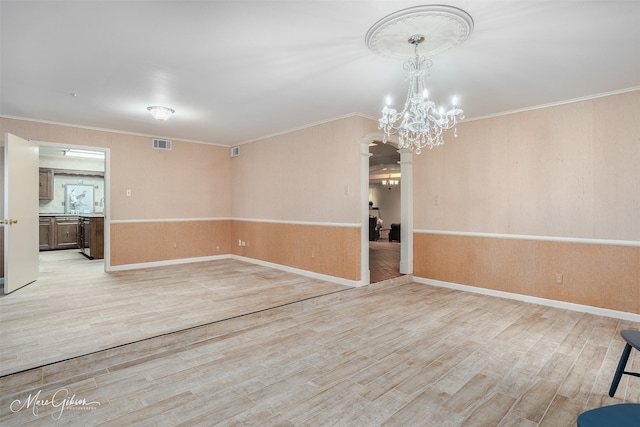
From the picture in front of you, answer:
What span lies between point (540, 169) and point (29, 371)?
5785 millimetres

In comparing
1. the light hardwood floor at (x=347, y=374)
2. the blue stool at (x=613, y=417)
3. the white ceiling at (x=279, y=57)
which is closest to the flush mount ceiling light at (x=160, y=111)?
the white ceiling at (x=279, y=57)

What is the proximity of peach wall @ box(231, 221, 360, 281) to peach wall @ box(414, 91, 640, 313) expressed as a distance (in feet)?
4.52

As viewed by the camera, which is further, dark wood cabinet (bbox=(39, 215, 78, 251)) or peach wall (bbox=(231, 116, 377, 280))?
dark wood cabinet (bbox=(39, 215, 78, 251))

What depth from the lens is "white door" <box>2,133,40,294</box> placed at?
438 cm

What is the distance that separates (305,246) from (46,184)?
7.79 m

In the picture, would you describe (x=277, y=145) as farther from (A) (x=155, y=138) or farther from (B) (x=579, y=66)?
(B) (x=579, y=66)

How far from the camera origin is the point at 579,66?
3.20 metres

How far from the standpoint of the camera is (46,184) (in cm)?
875

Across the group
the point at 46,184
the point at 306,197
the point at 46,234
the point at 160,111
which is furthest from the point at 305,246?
the point at 46,184

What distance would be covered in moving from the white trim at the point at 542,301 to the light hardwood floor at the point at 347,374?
0.41 feet

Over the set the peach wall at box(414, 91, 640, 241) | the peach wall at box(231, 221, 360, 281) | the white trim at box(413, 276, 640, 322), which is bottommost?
the white trim at box(413, 276, 640, 322)

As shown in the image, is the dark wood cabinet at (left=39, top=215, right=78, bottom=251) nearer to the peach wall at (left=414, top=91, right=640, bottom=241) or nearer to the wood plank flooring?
the wood plank flooring

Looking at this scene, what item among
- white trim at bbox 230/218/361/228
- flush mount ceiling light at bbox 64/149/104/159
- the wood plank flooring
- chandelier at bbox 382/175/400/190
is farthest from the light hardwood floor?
chandelier at bbox 382/175/400/190

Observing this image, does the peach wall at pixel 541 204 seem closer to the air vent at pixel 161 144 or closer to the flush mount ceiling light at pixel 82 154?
the air vent at pixel 161 144
